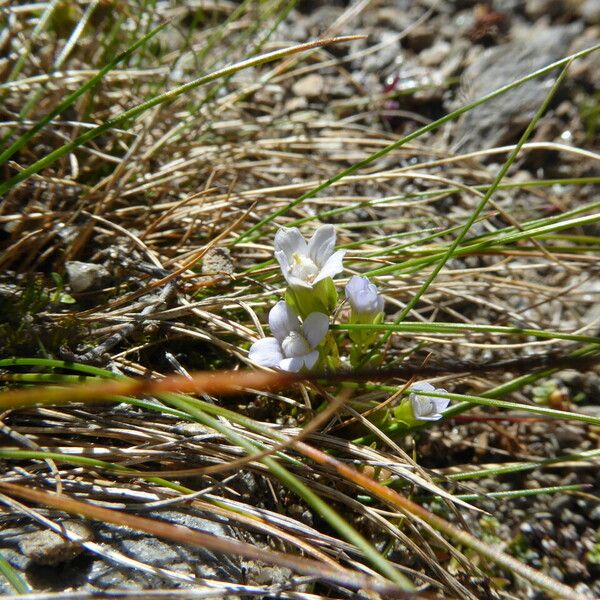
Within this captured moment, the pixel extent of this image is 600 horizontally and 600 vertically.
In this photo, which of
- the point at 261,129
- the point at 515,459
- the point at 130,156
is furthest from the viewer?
the point at 261,129

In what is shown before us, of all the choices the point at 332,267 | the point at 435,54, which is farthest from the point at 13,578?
the point at 435,54

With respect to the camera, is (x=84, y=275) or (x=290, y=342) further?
(x=84, y=275)

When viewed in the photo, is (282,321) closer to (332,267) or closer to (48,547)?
(332,267)

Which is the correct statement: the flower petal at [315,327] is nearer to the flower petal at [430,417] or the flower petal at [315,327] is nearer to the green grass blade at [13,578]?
the flower petal at [430,417]

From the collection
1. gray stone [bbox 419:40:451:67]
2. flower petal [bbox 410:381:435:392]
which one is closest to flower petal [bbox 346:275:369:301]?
flower petal [bbox 410:381:435:392]

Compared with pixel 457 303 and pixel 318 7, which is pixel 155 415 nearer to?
pixel 457 303

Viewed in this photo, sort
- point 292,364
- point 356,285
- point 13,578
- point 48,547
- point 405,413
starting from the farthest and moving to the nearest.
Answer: point 405,413 → point 356,285 → point 292,364 → point 48,547 → point 13,578

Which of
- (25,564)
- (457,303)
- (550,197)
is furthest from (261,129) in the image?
(25,564)

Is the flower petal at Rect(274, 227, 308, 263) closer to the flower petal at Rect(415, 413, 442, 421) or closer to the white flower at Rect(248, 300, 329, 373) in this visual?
the white flower at Rect(248, 300, 329, 373)
